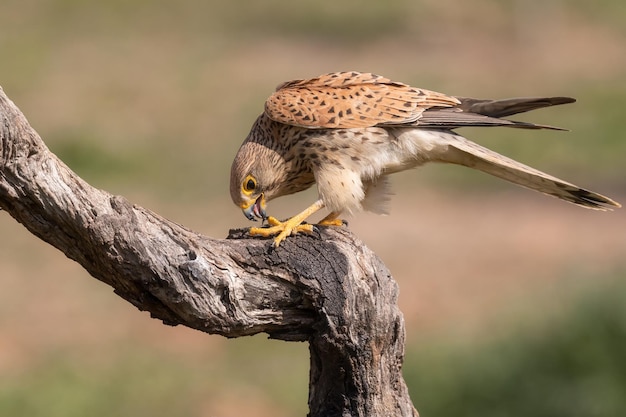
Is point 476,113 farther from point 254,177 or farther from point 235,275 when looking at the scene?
point 235,275

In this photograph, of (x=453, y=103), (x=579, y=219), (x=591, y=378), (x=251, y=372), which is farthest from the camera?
(x=579, y=219)

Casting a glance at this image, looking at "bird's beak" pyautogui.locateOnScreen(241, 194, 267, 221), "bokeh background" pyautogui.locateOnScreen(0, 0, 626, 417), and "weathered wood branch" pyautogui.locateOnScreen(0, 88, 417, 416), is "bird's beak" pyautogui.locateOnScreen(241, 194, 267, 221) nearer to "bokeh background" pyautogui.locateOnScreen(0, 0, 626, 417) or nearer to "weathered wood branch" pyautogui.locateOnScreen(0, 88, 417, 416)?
"weathered wood branch" pyautogui.locateOnScreen(0, 88, 417, 416)

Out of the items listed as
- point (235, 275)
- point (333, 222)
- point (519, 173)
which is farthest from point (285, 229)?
point (519, 173)

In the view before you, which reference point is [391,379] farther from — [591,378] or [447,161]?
[591,378]

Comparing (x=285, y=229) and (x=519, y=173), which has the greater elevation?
(x=519, y=173)

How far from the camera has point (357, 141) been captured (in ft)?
18.5

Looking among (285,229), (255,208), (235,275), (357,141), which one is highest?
(357,141)

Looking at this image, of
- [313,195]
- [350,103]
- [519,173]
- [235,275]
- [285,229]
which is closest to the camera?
[235,275]

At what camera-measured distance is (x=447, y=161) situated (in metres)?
5.88

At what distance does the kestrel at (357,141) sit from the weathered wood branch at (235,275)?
0.67 meters

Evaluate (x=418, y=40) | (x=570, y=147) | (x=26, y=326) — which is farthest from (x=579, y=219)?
(x=418, y=40)

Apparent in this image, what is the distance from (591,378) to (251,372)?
3412 millimetres

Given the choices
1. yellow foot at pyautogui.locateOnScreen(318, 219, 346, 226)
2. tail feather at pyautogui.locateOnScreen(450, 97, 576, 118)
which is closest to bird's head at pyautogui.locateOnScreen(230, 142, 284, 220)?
yellow foot at pyautogui.locateOnScreen(318, 219, 346, 226)

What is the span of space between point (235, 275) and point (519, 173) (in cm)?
173
